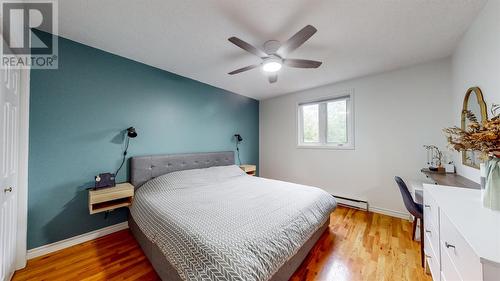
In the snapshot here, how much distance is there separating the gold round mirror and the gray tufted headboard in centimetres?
335

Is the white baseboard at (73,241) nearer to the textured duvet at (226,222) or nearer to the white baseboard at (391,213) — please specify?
the textured duvet at (226,222)

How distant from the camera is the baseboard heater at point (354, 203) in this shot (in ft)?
10.2

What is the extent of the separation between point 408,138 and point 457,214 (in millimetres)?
2237

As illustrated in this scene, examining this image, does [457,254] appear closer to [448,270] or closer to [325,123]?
[448,270]

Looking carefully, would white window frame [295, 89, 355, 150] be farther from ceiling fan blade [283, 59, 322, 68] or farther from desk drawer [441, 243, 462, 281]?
desk drawer [441, 243, 462, 281]

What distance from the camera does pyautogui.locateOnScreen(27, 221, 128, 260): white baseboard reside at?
6.16 feet

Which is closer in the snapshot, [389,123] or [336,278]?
[336,278]

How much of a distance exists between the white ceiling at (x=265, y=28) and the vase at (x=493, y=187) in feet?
4.50

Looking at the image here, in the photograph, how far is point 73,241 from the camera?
209 centimetres

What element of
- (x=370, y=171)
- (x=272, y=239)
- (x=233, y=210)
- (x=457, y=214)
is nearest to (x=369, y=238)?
(x=370, y=171)

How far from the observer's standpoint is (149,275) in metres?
1.65

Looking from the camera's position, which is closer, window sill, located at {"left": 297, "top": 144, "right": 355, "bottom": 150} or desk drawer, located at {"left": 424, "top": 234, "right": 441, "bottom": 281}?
desk drawer, located at {"left": 424, "top": 234, "right": 441, "bottom": 281}

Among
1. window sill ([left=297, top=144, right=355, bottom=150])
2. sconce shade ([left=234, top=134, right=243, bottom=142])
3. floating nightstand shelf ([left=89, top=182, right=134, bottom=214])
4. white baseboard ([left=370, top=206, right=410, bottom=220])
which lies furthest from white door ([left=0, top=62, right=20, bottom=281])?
white baseboard ([left=370, top=206, right=410, bottom=220])

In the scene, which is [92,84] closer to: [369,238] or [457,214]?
[457,214]
